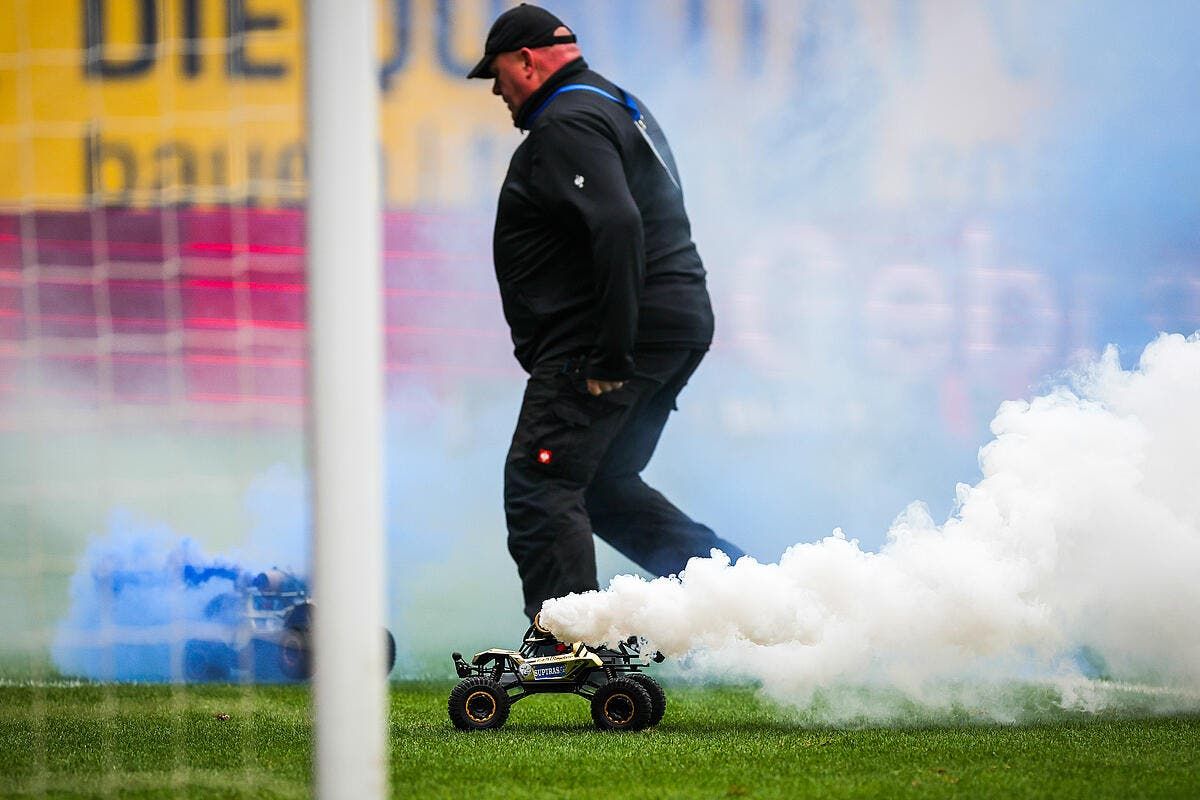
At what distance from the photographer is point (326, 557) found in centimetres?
221

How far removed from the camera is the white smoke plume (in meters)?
3.96

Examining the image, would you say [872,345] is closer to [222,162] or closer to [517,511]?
[517,511]

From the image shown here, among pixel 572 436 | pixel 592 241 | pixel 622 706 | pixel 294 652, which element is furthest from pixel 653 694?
pixel 294 652

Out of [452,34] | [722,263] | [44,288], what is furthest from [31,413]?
[722,263]

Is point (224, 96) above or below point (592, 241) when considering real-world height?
above

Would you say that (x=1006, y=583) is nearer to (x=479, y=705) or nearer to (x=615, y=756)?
(x=615, y=756)

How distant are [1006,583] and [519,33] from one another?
6.45 feet

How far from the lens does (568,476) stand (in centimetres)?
430

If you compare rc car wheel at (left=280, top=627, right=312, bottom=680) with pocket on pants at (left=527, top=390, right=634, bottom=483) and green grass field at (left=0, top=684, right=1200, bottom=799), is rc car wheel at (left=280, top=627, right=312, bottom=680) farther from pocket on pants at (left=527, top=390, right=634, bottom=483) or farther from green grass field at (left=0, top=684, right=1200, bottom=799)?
pocket on pants at (left=527, top=390, right=634, bottom=483)

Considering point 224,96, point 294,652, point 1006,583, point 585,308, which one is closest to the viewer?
point 1006,583

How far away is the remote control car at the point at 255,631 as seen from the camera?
5.05 metres

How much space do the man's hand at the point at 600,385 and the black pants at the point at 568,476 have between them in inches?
0.7

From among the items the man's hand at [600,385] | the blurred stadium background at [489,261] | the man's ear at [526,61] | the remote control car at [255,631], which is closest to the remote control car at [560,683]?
the man's hand at [600,385]

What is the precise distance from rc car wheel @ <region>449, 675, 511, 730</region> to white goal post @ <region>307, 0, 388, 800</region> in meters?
1.75
